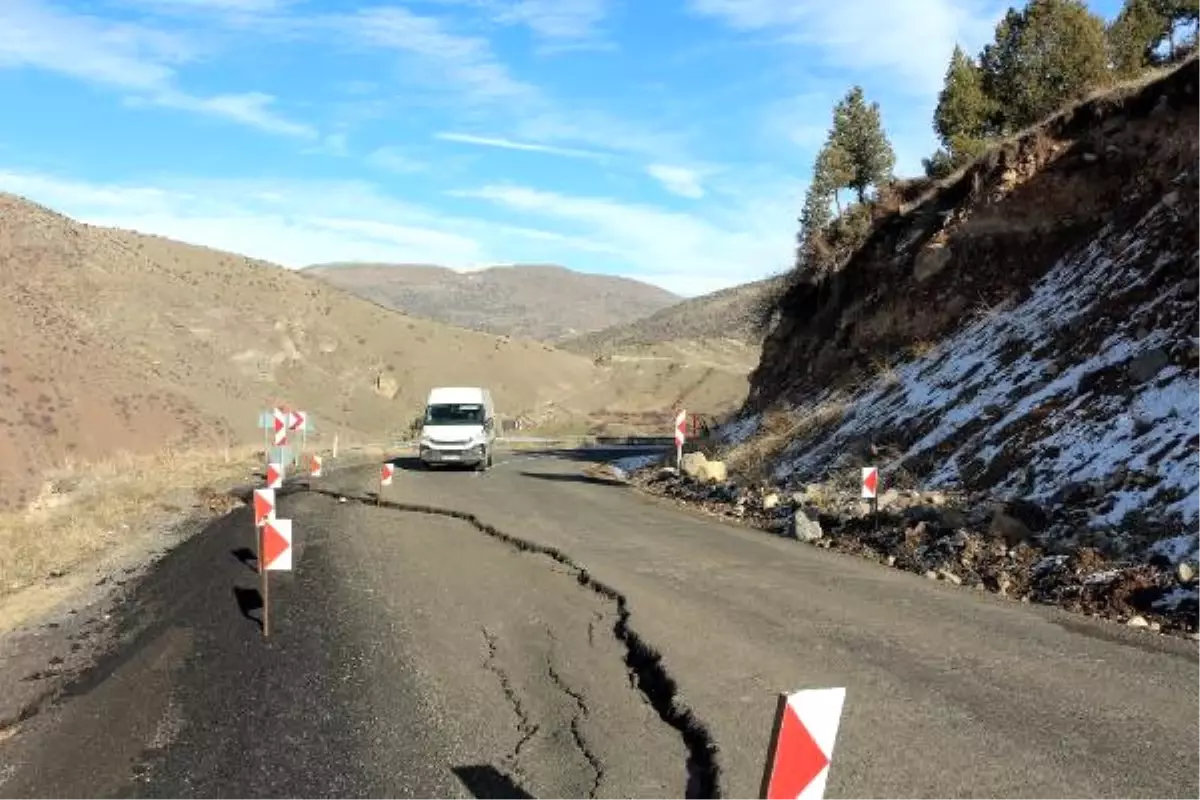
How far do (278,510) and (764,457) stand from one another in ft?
39.8

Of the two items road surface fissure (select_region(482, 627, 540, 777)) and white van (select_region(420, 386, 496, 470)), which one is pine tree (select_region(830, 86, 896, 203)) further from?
road surface fissure (select_region(482, 627, 540, 777))

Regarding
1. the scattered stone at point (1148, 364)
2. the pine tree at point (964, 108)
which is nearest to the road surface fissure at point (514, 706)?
the scattered stone at point (1148, 364)

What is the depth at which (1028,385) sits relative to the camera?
17750 millimetres

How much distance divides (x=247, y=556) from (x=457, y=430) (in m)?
17.3

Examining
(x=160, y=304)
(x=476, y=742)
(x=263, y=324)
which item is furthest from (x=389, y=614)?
(x=263, y=324)

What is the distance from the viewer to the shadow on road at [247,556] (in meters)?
13.6

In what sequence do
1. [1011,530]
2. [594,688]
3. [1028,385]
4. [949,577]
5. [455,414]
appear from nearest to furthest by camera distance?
[594,688]
[949,577]
[1011,530]
[1028,385]
[455,414]

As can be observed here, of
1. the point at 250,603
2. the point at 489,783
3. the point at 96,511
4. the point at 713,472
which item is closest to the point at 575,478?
the point at 713,472

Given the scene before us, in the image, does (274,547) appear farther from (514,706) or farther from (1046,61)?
(1046,61)

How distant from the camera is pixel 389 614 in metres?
10.4

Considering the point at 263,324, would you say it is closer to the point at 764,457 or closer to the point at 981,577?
the point at 764,457

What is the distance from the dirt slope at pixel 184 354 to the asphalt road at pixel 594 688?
3727cm

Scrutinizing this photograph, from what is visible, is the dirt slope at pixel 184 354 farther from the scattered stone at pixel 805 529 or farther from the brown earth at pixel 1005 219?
the scattered stone at pixel 805 529

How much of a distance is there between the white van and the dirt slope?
816 inches
